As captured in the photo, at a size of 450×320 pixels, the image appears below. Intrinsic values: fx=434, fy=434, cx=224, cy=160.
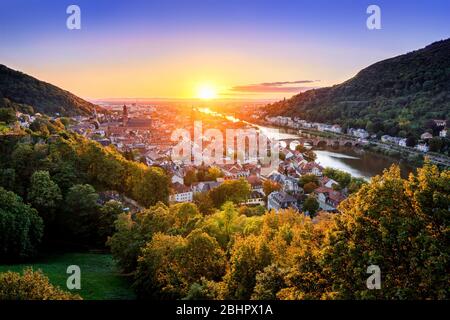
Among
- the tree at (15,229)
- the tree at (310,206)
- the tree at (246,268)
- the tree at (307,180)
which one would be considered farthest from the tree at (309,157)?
the tree at (246,268)

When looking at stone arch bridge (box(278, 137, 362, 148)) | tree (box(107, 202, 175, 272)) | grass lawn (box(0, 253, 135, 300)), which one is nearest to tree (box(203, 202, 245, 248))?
tree (box(107, 202, 175, 272))

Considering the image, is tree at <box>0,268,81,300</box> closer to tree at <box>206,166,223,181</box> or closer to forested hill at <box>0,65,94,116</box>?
tree at <box>206,166,223,181</box>

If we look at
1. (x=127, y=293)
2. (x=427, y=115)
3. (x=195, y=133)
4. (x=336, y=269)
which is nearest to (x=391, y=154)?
(x=427, y=115)

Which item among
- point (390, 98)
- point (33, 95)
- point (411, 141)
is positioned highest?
point (33, 95)

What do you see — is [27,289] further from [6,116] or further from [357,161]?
[357,161]

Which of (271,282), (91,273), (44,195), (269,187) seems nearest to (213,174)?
(269,187)

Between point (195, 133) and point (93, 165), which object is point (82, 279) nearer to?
point (93, 165)

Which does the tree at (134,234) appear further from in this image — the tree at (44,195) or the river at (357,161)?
the river at (357,161)
